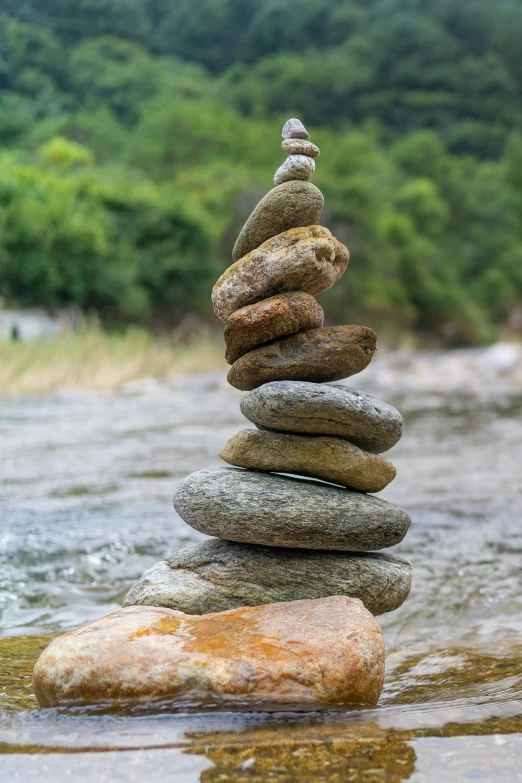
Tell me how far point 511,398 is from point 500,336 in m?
36.2

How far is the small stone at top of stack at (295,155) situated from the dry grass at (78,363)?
13.0m

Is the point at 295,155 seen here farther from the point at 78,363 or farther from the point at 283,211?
the point at 78,363

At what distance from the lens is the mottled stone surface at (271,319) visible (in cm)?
461

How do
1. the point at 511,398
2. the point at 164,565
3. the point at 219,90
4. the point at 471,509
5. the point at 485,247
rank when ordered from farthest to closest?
the point at 219,90 → the point at 485,247 → the point at 511,398 → the point at 471,509 → the point at 164,565

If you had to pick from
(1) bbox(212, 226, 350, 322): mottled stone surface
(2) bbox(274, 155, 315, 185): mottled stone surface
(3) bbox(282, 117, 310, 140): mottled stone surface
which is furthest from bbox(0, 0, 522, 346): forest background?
(1) bbox(212, 226, 350, 322): mottled stone surface

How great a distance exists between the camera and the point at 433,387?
24281 millimetres

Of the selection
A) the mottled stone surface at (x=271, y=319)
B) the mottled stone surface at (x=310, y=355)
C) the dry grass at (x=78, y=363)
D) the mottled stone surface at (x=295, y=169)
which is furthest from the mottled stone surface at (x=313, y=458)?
the dry grass at (x=78, y=363)

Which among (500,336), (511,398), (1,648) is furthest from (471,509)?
(500,336)

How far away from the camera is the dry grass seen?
17.4 meters

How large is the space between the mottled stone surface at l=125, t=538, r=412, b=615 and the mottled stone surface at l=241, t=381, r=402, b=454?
0.69 metres

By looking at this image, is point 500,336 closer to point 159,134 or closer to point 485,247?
point 485,247

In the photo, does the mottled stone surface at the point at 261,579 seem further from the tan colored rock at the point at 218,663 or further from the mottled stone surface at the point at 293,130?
the mottled stone surface at the point at 293,130

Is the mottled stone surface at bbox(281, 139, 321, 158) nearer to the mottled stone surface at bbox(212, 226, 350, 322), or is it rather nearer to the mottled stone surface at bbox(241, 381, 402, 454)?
the mottled stone surface at bbox(212, 226, 350, 322)

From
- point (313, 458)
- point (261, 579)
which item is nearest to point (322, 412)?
point (313, 458)
